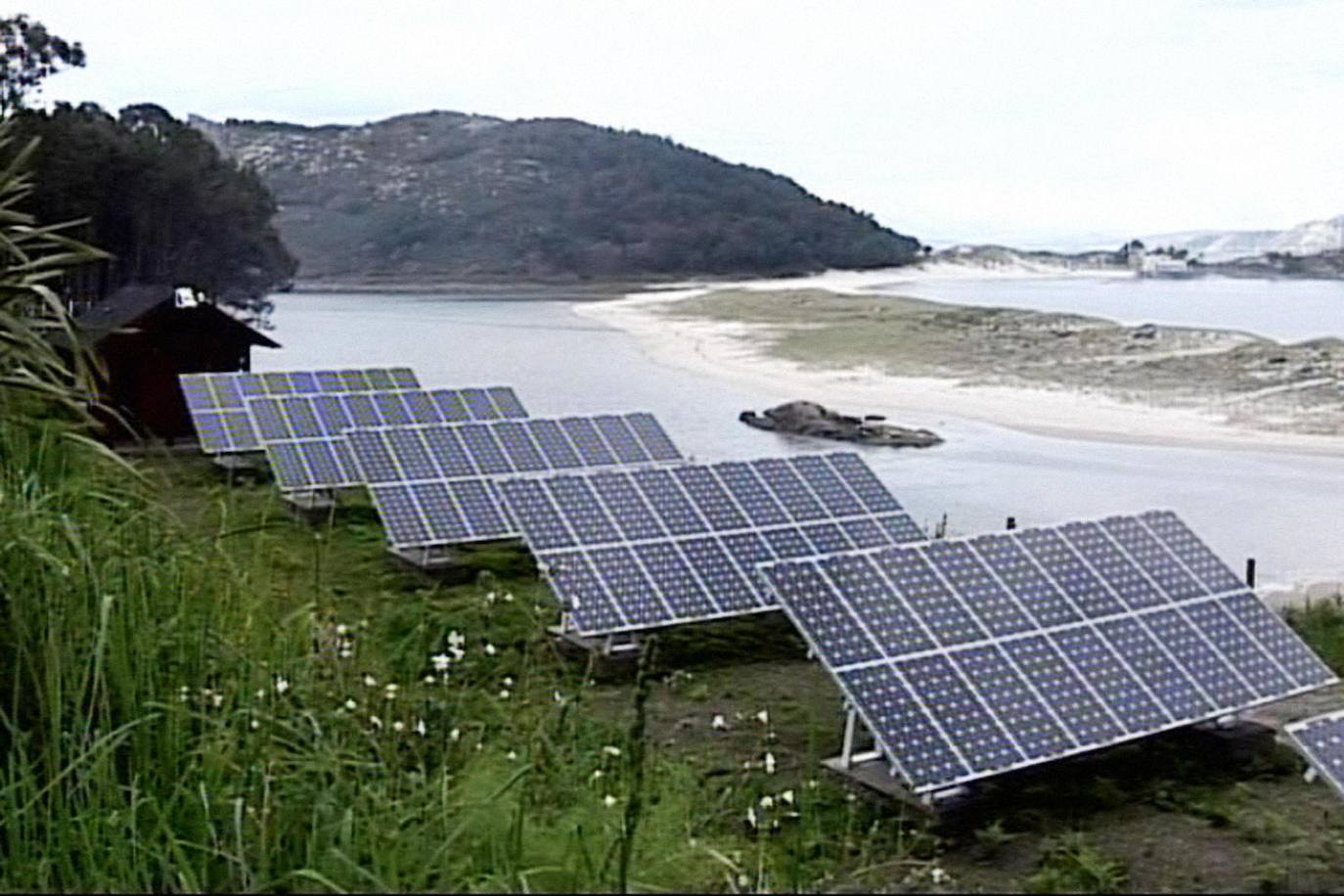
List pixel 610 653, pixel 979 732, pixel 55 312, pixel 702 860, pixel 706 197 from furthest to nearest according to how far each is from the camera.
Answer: pixel 706 197 < pixel 610 653 < pixel 979 732 < pixel 55 312 < pixel 702 860

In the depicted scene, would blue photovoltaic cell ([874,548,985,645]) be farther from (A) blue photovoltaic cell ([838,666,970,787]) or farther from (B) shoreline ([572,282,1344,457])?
(B) shoreline ([572,282,1344,457])

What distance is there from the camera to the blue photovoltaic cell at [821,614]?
21.4 ft

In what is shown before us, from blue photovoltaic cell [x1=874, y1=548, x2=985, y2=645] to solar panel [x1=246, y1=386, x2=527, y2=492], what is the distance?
15.7 feet

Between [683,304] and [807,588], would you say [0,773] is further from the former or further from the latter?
[683,304]

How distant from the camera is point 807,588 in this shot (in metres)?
6.92

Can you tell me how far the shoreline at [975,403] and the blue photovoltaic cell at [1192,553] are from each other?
1328 centimetres

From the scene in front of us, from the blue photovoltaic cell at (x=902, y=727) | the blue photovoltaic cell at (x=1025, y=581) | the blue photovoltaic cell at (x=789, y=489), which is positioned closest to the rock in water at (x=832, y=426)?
the blue photovoltaic cell at (x=789, y=489)

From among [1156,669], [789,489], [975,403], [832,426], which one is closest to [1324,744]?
[1156,669]

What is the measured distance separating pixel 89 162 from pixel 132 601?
24.7 meters

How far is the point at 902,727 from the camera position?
6184 millimetres

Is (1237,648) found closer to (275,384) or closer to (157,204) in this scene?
(275,384)

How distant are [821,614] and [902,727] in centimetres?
72

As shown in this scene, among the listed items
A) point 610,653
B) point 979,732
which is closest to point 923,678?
point 979,732

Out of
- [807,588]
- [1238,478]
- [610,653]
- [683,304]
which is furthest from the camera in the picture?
[683,304]
